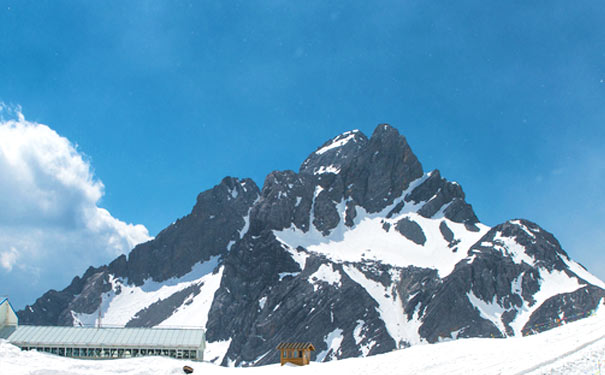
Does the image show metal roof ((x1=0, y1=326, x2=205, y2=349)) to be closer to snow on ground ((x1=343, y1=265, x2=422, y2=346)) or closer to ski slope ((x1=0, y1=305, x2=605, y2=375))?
ski slope ((x1=0, y1=305, x2=605, y2=375))

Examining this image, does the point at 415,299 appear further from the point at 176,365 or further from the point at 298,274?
the point at 176,365

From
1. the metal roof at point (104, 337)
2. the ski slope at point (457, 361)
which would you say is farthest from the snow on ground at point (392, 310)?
the ski slope at point (457, 361)

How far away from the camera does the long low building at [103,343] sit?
6456cm

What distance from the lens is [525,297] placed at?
6978 inches

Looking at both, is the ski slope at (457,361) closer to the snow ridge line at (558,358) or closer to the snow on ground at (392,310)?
the snow ridge line at (558,358)

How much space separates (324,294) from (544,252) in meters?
86.8

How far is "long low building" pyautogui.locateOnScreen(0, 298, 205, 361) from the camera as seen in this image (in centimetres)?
6456

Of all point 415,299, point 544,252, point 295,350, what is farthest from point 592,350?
point 544,252

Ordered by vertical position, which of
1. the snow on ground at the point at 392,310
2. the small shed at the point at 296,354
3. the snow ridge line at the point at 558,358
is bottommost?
the snow ridge line at the point at 558,358

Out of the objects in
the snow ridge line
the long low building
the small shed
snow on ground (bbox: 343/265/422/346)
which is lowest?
the snow ridge line

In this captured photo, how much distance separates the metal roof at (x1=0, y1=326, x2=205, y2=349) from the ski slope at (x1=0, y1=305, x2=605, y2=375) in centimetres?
2315

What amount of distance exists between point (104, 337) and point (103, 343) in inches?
42.8

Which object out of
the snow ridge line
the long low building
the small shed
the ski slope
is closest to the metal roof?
the long low building

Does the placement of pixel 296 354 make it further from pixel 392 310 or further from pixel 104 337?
pixel 392 310
